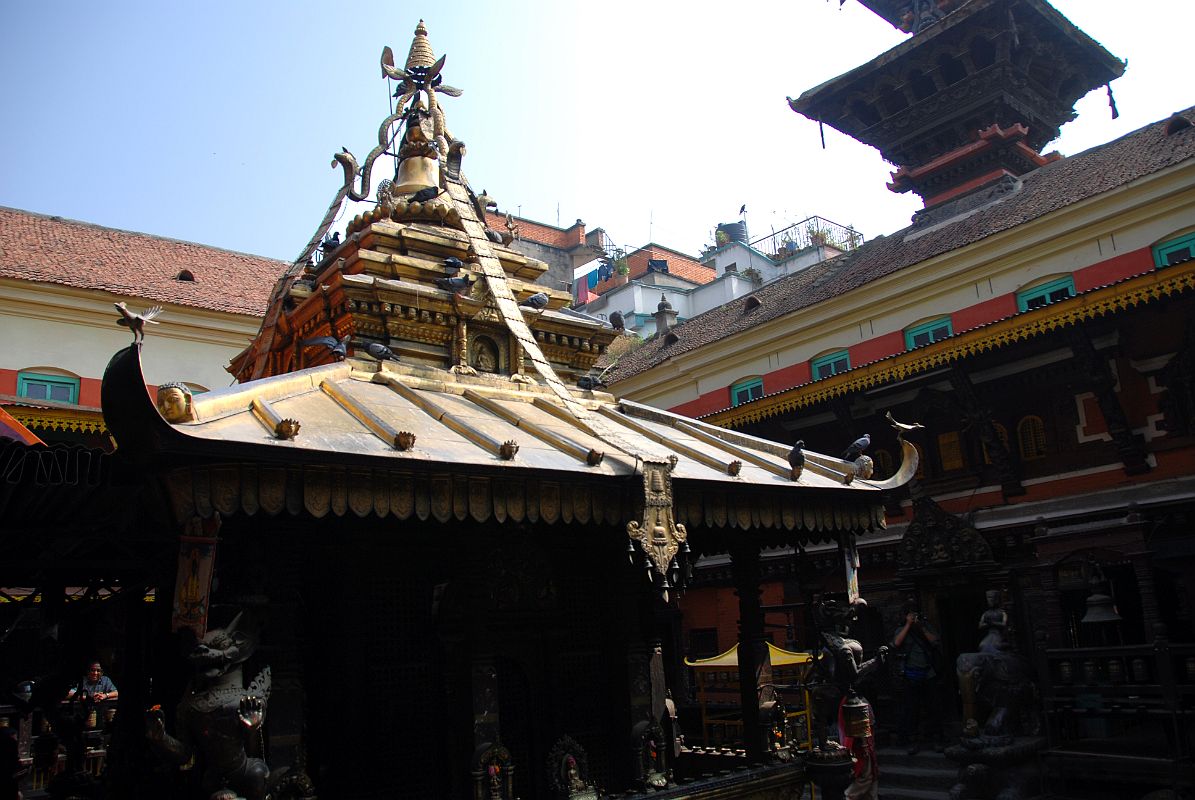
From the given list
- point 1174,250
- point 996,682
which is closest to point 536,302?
point 996,682

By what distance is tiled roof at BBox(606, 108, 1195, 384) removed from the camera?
19.6m

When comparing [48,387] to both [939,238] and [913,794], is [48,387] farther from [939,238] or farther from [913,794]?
[939,238]

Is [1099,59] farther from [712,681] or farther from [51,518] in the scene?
[51,518]

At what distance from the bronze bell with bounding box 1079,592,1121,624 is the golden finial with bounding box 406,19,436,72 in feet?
41.5

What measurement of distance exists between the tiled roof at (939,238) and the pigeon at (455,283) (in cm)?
1416

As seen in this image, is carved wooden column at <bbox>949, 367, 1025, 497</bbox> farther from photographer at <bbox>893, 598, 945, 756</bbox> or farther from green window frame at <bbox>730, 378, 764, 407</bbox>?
green window frame at <bbox>730, 378, 764, 407</bbox>

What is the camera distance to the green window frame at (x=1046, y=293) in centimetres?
1920

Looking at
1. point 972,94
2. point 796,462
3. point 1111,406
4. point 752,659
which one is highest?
point 972,94

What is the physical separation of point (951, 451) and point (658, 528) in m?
13.9

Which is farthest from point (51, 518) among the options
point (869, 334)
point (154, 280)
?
point (154, 280)

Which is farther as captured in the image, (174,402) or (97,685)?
(97,685)

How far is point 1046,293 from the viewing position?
1966 cm

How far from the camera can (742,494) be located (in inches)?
Answer: 340

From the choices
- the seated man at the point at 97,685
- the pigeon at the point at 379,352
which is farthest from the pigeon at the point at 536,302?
the seated man at the point at 97,685
